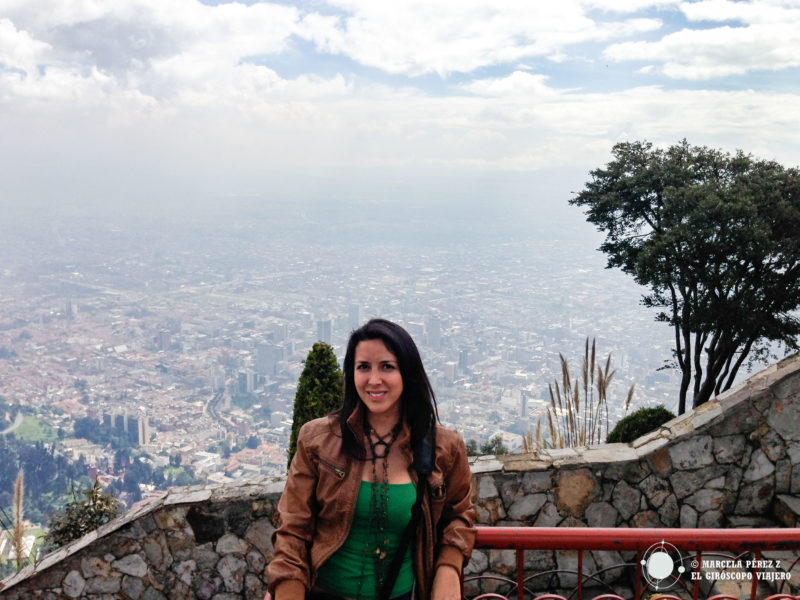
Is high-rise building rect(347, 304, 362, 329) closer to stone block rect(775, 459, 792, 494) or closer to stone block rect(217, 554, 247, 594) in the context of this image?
stone block rect(217, 554, 247, 594)

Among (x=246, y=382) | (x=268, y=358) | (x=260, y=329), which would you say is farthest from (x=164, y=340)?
(x=246, y=382)

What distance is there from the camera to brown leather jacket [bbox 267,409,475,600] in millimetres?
1818

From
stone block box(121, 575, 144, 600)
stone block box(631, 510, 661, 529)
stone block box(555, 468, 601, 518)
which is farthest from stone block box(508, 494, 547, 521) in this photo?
stone block box(121, 575, 144, 600)

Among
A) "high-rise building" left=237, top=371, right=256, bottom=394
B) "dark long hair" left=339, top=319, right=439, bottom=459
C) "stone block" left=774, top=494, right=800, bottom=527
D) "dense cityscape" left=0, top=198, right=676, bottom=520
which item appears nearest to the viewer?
"dark long hair" left=339, top=319, right=439, bottom=459

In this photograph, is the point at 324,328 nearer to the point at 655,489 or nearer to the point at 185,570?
the point at 185,570

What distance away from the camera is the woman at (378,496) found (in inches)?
72.6

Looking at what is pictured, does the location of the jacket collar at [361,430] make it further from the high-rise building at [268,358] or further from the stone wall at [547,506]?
the high-rise building at [268,358]

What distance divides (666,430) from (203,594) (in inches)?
125

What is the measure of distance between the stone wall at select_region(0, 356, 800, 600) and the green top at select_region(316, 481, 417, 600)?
2.06 meters

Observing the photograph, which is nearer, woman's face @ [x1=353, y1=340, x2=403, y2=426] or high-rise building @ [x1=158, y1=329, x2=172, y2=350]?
woman's face @ [x1=353, y1=340, x2=403, y2=426]

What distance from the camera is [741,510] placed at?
395 cm

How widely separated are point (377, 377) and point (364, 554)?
530 mm

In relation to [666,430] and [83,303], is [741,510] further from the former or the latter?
[83,303]

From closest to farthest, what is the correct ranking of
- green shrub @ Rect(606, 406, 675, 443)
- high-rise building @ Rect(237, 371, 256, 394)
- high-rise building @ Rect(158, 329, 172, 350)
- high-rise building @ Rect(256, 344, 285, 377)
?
green shrub @ Rect(606, 406, 675, 443) < high-rise building @ Rect(237, 371, 256, 394) < high-rise building @ Rect(256, 344, 285, 377) < high-rise building @ Rect(158, 329, 172, 350)
